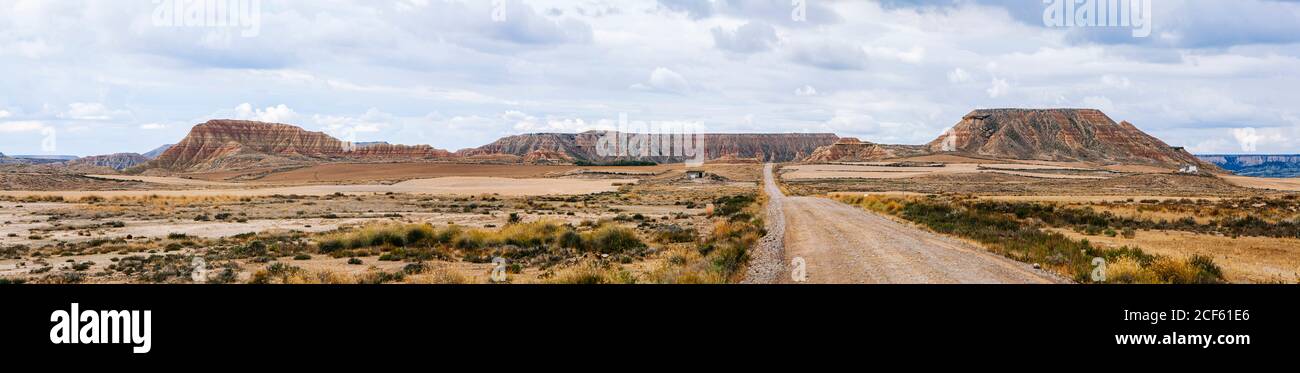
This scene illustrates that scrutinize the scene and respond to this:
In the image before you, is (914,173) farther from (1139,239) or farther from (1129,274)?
(1129,274)

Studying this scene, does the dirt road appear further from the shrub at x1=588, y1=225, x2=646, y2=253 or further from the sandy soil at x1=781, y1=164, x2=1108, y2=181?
the sandy soil at x1=781, y1=164, x2=1108, y2=181

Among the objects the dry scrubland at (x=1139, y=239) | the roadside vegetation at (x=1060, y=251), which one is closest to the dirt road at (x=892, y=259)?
the roadside vegetation at (x=1060, y=251)

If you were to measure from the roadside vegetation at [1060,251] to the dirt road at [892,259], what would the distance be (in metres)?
0.75

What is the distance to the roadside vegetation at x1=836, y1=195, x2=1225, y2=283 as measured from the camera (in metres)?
13.5

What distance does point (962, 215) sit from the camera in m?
32.9

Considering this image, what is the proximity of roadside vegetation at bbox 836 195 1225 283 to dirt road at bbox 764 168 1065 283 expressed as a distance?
2.45ft

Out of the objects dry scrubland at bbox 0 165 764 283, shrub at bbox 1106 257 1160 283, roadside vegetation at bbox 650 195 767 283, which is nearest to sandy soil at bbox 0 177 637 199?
dry scrubland at bbox 0 165 764 283

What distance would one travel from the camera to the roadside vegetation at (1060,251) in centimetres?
1348

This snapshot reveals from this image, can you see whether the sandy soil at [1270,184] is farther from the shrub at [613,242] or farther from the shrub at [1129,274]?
the shrub at [613,242]

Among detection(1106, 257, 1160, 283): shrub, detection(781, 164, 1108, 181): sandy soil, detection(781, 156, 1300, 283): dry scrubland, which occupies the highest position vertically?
detection(781, 164, 1108, 181): sandy soil
